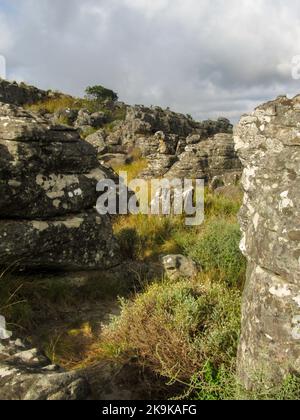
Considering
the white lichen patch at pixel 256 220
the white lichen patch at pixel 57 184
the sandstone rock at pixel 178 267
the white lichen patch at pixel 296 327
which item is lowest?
the sandstone rock at pixel 178 267

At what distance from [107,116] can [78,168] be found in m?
22.6

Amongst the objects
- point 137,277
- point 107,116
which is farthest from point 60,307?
point 107,116

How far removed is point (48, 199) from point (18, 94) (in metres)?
21.1

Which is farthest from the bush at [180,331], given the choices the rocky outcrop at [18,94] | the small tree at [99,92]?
the small tree at [99,92]

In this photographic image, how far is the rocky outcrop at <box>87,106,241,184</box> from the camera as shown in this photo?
16.5m

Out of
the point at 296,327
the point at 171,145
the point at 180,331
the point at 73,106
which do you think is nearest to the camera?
the point at 296,327

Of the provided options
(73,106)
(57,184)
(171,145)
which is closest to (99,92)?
(73,106)

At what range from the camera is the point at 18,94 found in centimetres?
2525

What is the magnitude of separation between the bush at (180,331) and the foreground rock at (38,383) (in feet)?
3.03

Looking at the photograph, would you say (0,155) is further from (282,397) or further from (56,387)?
(282,397)

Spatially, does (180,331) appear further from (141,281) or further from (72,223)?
(72,223)

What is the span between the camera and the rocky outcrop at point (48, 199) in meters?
5.82

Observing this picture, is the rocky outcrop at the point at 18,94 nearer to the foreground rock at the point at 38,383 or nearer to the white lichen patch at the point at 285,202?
the foreground rock at the point at 38,383

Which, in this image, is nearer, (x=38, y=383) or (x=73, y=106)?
(x=38, y=383)
